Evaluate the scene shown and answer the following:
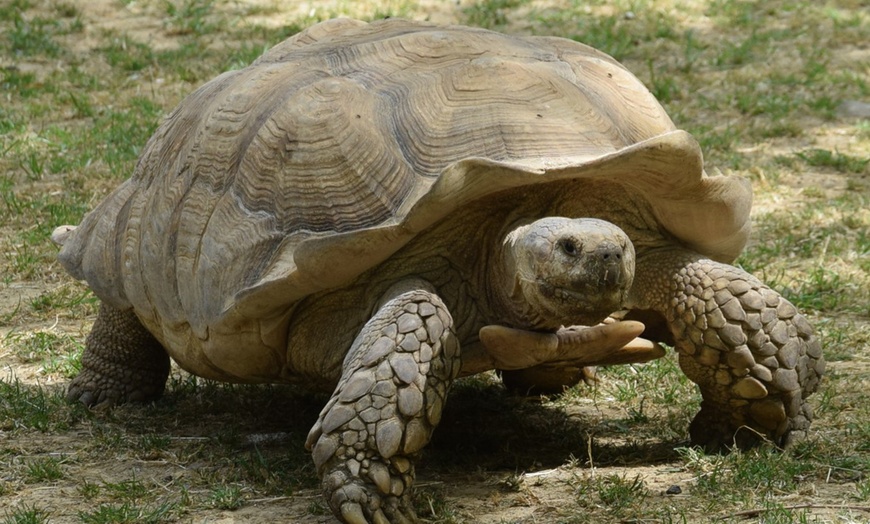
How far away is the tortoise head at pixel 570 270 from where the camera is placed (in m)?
3.20

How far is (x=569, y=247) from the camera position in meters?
3.23

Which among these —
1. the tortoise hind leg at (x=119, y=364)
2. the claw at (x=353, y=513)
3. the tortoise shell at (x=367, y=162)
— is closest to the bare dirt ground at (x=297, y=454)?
the tortoise hind leg at (x=119, y=364)

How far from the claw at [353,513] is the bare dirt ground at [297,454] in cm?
20

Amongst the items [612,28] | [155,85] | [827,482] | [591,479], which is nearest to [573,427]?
[591,479]

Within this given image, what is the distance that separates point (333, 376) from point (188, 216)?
730mm

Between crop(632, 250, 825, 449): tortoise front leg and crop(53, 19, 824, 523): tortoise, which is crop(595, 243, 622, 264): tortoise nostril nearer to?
crop(53, 19, 824, 523): tortoise

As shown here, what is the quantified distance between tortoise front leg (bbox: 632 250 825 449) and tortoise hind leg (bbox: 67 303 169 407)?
6.24 feet

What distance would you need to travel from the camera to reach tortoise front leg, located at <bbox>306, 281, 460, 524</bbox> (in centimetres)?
316

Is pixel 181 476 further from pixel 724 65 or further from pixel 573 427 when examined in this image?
pixel 724 65

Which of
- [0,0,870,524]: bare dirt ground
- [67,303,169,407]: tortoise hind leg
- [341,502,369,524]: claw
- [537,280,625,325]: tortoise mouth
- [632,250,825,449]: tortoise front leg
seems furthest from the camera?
[67,303,169,407]: tortoise hind leg

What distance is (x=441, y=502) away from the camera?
3.40 meters

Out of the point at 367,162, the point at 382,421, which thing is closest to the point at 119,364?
the point at 367,162

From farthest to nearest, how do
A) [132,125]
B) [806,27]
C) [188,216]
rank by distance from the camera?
[806,27], [132,125], [188,216]

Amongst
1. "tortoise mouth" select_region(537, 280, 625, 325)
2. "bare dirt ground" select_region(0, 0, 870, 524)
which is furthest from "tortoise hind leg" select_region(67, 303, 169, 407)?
"tortoise mouth" select_region(537, 280, 625, 325)
